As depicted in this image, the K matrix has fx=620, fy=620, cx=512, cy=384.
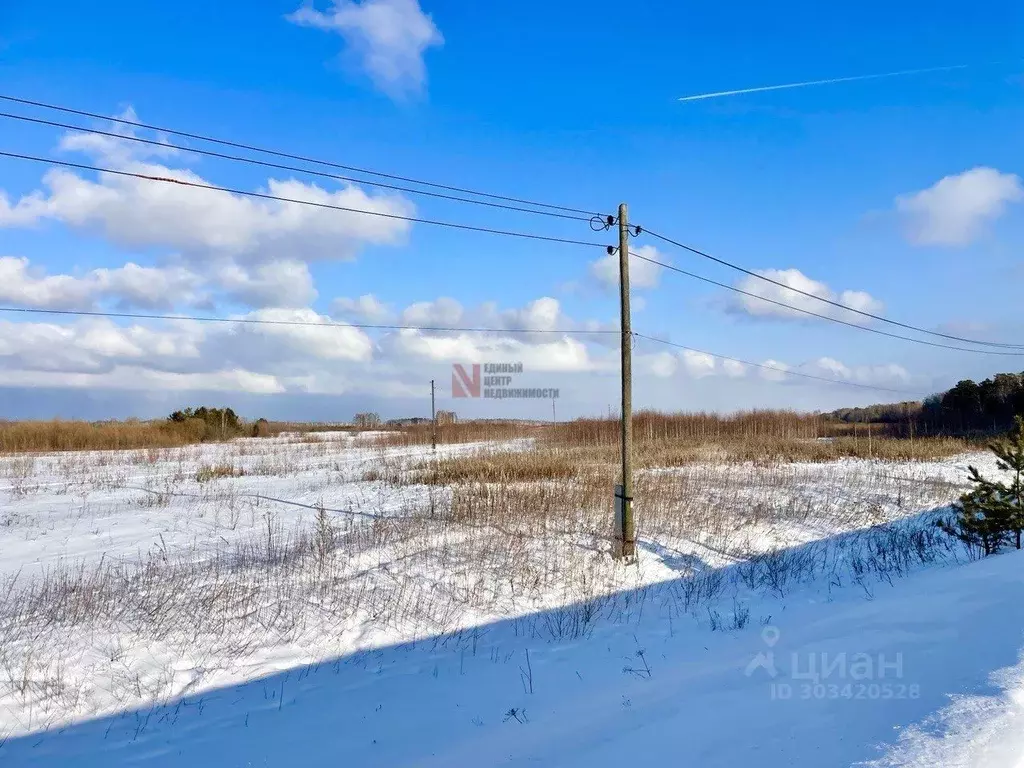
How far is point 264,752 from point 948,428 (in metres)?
45.4

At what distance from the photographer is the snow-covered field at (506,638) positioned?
3189 mm

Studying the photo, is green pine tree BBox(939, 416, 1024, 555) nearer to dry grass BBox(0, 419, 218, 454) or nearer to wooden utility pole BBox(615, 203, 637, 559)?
wooden utility pole BBox(615, 203, 637, 559)

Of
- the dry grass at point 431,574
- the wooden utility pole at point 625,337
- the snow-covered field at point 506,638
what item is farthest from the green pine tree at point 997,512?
the wooden utility pole at point 625,337

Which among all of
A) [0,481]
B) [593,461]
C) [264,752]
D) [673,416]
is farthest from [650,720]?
[673,416]

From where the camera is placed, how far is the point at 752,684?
12.2 ft

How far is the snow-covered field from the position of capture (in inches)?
126

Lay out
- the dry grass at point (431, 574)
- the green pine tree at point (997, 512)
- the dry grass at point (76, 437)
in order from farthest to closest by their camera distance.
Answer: the dry grass at point (76, 437), the green pine tree at point (997, 512), the dry grass at point (431, 574)

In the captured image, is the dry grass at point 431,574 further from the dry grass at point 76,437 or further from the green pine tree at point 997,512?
the dry grass at point 76,437

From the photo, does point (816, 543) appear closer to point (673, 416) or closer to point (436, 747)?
point (436, 747)

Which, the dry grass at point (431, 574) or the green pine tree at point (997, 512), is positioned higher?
the green pine tree at point (997, 512)

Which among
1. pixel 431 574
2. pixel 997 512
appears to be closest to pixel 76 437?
pixel 431 574

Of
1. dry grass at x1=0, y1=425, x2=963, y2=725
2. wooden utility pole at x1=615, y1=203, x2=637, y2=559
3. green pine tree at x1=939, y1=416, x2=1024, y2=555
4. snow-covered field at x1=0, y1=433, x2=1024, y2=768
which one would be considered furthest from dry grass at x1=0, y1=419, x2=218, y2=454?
green pine tree at x1=939, y1=416, x2=1024, y2=555

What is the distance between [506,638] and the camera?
248 inches

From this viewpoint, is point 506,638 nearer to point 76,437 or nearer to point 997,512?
point 997,512
